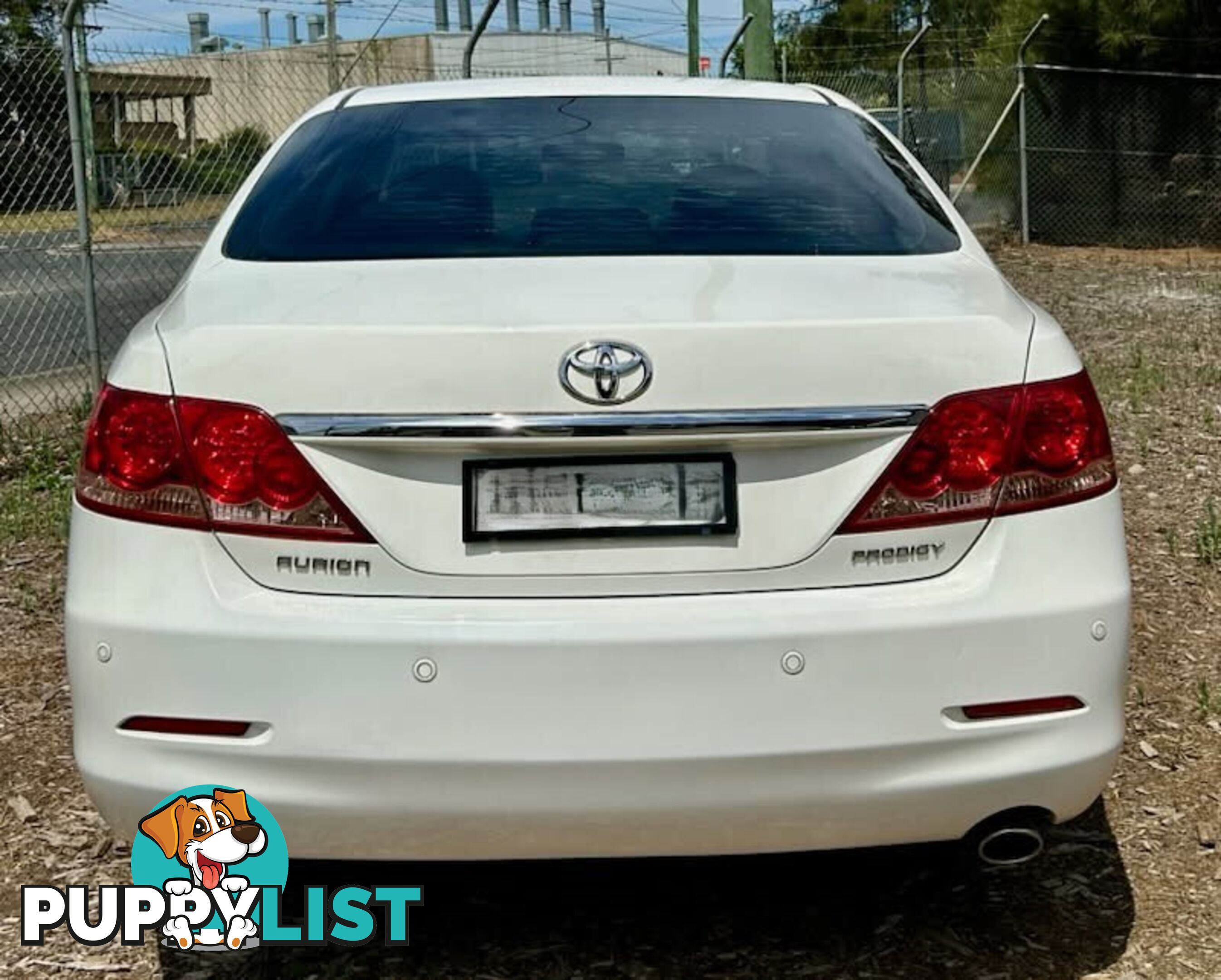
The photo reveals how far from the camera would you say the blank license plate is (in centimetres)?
243

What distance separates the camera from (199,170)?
Answer: 1088cm

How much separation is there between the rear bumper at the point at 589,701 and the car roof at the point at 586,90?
1.53 m

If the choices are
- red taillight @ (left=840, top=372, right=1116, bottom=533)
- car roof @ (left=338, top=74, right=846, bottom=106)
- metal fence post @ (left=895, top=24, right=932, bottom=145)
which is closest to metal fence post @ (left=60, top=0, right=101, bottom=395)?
car roof @ (left=338, top=74, right=846, bottom=106)

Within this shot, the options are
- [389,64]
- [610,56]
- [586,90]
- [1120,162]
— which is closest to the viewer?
[586,90]

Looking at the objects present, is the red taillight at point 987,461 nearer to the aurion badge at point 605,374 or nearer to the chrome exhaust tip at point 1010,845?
the aurion badge at point 605,374

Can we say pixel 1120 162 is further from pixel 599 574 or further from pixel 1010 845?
pixel 599 574

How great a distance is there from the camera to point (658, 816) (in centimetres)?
247

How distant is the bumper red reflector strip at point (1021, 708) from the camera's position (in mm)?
2494

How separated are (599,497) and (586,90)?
1565 millimetres

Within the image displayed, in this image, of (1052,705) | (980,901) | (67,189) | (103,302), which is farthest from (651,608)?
(103,302)

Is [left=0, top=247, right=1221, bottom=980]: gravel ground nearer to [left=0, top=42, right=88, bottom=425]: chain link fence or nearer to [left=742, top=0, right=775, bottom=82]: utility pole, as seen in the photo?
[left=0, top=42, right=88, bottom=425]: chain link fence

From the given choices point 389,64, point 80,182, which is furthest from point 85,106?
point 389,64

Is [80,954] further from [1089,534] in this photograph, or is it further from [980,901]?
[1089,534]

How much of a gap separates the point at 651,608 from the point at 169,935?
1265 millimetres
